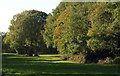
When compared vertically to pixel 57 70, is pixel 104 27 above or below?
above

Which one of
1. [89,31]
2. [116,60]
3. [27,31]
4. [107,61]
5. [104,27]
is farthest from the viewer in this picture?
[27,31]

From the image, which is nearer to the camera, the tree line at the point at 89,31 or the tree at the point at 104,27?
the tree at the point at 104,27

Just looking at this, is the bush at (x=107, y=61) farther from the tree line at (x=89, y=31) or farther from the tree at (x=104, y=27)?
the tree at (x=104, y=27)

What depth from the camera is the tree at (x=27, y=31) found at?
85.7 metres

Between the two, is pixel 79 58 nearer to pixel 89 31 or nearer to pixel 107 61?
pixel 107 61

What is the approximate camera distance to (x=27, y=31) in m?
85.3

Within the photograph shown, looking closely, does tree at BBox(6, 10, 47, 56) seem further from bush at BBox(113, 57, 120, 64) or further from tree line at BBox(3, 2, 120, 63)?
bush at BBox(113, 57, 120, 64)

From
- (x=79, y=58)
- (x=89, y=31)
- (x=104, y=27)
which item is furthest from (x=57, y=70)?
(x=79, y=58)

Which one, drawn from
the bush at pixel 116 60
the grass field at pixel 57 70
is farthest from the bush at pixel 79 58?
the grass field at pixel 57 70

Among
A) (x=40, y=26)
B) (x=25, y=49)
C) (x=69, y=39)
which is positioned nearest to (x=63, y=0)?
(x=69, y=39)

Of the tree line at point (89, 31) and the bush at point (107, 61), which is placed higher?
the tree line at point (89, 31)

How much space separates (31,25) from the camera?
86312 millimetres

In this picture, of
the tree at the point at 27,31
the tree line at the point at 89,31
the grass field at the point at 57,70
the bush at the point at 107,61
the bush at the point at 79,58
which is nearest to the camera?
the grass field at the point at 57,70

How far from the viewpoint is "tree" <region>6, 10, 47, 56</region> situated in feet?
281
